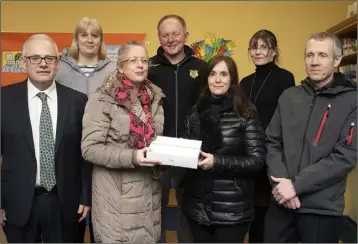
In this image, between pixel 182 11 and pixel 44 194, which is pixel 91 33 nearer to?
pixel 44 194

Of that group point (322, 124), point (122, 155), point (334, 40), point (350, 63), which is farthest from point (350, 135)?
point (350, 63)

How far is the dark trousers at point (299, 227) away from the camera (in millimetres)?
1837

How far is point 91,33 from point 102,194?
1.15 metres

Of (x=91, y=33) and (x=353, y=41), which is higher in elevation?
(x=353, y=41)

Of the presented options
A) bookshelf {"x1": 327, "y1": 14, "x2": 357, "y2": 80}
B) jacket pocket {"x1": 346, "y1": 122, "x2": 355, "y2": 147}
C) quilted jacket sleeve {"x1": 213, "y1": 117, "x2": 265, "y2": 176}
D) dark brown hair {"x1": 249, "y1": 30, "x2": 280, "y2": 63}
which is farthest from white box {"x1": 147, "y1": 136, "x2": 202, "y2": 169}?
bookshelf {"x1": 327, "y1": 14, "x2": 357, "y2": 80}

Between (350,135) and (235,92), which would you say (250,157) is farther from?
(350,135)

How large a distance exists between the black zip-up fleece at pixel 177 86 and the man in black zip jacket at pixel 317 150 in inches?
27.5

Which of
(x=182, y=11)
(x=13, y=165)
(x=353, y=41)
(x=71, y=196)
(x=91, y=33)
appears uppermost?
(x=182, y=11)

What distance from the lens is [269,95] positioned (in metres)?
2.46

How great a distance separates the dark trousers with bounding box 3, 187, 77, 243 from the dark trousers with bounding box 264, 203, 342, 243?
1.12m

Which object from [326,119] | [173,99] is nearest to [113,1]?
[173,99]

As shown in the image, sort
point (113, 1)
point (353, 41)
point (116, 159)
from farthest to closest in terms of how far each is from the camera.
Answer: point (113, 1)
point (353, 41)
point (116, 159)

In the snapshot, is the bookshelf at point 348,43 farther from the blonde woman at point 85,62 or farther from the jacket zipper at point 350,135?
the blonde woman at point 85,62

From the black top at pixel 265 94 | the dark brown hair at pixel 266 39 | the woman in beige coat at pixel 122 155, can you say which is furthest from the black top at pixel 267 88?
the woman in beige coat at pixel 122 155
